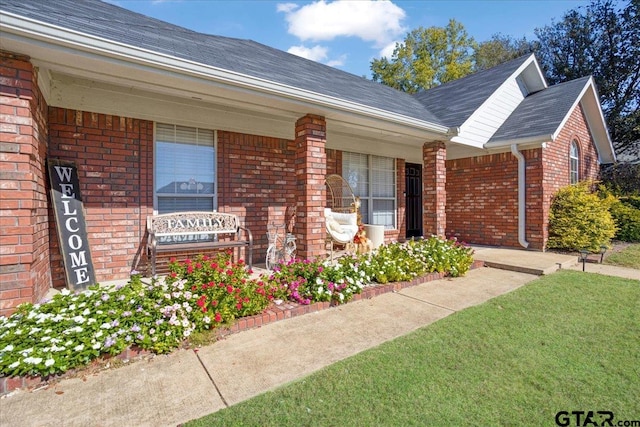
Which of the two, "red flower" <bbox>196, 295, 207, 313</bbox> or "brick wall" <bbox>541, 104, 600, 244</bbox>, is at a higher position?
"brick wall" <bbox>541, 104, 600, 244</bbox>

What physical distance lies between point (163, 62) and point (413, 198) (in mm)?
7649

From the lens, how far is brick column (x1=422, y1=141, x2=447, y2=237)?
23.1ft

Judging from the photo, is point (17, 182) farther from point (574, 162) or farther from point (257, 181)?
point (574, 162)

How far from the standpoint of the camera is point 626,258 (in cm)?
704

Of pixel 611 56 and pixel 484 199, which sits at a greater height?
pixel 611 56

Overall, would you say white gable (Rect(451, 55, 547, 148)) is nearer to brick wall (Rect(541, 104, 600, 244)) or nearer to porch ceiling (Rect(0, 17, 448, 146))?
brick wall (Rect(541, 104, 600, 244))

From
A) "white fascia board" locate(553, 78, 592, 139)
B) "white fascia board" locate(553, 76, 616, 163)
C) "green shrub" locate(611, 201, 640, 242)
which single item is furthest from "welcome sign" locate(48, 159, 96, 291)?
"green shrub" locate(611, 201, 640, 242)

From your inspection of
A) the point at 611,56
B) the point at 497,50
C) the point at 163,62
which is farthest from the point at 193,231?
the point at 497,50

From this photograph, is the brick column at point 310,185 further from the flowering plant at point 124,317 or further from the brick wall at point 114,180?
the flowering plant at point 124,317

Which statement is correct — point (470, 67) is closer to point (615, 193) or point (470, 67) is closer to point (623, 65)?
point (623, 65)

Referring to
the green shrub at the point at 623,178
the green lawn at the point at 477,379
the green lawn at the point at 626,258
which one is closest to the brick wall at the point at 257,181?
the green lawn at the point at 477,379

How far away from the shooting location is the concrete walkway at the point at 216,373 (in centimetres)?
211

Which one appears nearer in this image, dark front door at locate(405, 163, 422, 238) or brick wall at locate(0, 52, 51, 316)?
brick wall at locate(0, 52, 51, 316)

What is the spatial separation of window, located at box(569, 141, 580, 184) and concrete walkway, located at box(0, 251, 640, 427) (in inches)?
312
